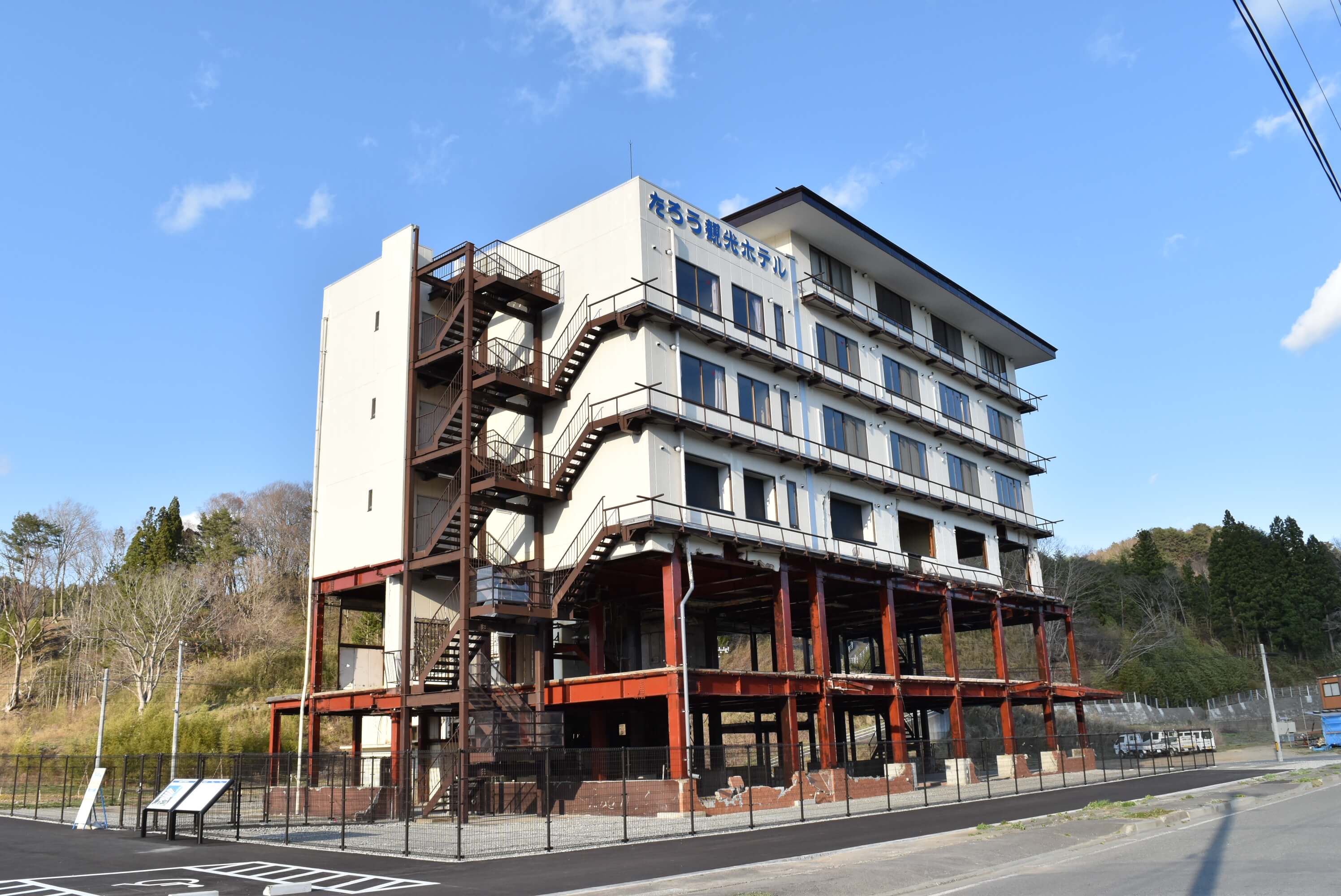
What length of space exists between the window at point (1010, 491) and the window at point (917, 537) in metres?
7.64

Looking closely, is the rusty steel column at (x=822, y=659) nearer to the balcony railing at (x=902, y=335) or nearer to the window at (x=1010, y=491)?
the balcony railing at (x=902, y=335)

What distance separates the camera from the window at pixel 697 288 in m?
37.3

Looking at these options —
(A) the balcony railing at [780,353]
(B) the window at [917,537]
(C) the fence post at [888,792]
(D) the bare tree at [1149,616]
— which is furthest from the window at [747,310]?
(D) the bare tree at [1149,616]

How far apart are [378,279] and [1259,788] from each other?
35438 mm

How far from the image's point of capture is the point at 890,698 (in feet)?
136

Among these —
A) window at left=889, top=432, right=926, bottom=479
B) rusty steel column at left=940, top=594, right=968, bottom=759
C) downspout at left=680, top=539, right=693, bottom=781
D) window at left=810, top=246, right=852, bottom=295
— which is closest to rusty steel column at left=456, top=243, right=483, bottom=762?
downspout at left=680, top=539, right=693, bottom=781

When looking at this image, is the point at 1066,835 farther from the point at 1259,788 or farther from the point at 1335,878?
the point at 1259,788

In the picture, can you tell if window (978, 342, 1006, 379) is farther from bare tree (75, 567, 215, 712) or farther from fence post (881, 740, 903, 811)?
bare tree (75, 567, 215, 712)

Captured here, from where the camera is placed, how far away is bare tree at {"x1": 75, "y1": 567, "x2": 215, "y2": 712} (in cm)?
6700

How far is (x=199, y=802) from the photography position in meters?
22.2

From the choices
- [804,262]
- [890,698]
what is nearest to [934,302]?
[804,262]

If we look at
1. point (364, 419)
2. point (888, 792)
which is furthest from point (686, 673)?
point (364, 419)

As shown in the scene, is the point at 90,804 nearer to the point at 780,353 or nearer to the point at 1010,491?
the point at 780,353

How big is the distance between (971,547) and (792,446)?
19.9m
